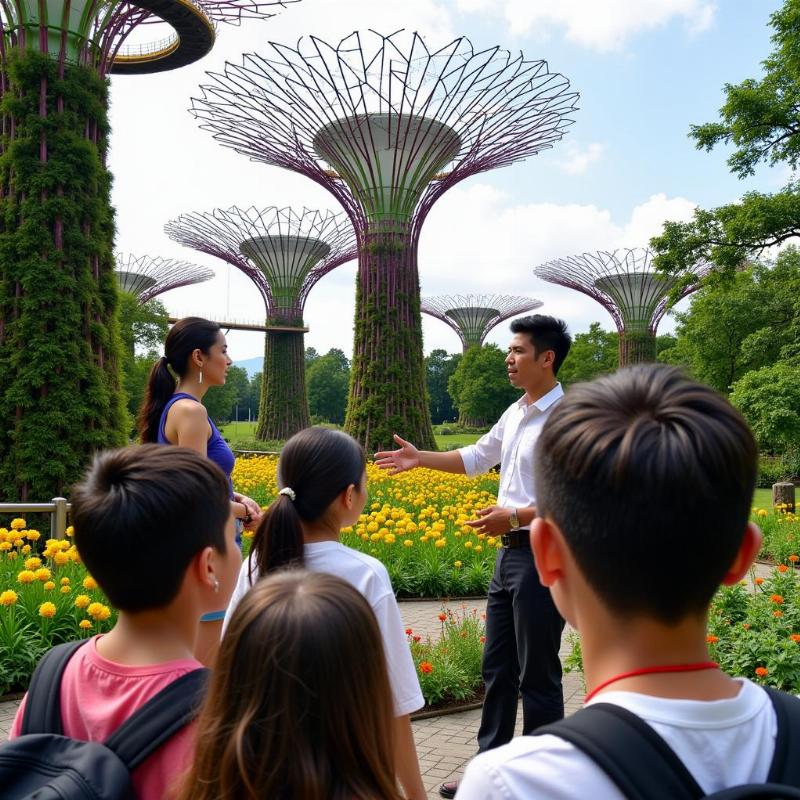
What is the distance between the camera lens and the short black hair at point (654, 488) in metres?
1.03

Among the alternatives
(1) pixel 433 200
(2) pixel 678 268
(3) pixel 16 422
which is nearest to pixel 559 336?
(3) pixel 16 422

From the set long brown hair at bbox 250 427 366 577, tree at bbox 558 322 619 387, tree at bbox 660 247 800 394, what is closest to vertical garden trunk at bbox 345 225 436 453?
tree at bbox 660 247 800 394

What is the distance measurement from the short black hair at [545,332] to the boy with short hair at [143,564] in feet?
7.93

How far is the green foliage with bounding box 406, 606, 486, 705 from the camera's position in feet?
15.9

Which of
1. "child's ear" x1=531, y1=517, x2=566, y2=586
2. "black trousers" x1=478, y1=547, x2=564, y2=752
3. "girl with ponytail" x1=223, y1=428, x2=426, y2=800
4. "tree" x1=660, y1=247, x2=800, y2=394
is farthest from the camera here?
"tree" x1=660, y1=247, x2=800, y2=394

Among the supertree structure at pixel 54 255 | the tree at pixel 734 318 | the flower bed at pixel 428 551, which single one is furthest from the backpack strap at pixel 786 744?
the tree at pixel 734 318

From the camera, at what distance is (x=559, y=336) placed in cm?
386

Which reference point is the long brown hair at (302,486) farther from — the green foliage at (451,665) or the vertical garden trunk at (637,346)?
the vertical garden trunk at (637,346)

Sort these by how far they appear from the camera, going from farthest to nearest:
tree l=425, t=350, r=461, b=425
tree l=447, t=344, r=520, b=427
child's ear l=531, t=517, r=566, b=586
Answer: tree l=425, t=350, r=461, b=425
tree l=447, t=344, r=520, b=427
child's ear l=531, t=517, r=566, b=586

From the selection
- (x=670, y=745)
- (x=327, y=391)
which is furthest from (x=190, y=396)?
(x=327, y=391)

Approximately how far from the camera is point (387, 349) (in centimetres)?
2089

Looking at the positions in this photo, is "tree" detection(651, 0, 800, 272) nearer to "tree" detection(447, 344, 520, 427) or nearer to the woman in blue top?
the woman in blue top

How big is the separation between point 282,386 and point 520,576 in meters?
30.1

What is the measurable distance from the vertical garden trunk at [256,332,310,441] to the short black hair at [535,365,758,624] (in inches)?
1236
